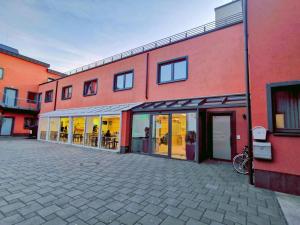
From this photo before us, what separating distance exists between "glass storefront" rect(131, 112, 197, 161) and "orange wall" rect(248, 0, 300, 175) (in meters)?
3.19

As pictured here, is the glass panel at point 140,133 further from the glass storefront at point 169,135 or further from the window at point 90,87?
the window at point 90,87

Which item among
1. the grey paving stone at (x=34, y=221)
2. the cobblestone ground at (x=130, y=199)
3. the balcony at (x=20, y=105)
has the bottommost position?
the cobblestone ground at (x=130, y=199)

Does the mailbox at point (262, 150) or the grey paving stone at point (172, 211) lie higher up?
the mailbox at point (262, 150)

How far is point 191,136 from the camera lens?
7285 mm

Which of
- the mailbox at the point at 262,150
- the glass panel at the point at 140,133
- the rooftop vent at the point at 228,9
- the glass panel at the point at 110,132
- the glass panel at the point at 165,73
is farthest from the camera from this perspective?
the glass panel at the point at 110,132

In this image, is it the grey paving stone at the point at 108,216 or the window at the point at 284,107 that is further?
the window at the point at 284,107

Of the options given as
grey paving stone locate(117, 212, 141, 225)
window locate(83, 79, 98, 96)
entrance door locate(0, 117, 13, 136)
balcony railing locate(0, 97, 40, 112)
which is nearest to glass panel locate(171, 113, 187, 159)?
grey paving stone locate(117, 212, 141, 225)

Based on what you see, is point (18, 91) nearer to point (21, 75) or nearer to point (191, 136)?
point (21, 75)

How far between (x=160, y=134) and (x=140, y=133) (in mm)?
1436

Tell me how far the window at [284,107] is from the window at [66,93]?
620 inches

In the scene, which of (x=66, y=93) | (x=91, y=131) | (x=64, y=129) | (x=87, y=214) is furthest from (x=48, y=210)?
(x=66, y=93)

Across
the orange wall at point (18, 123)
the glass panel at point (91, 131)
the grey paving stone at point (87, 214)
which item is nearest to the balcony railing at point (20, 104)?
the orange wall at point (18, 123)

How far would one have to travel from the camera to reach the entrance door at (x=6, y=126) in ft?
57.6

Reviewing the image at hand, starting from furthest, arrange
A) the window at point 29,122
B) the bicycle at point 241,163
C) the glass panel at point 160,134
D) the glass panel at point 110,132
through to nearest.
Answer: the window at point 29,122 < the glass panel at point 110,132 < the glass panel at point 160,134 < the bicycle at point 241,163
